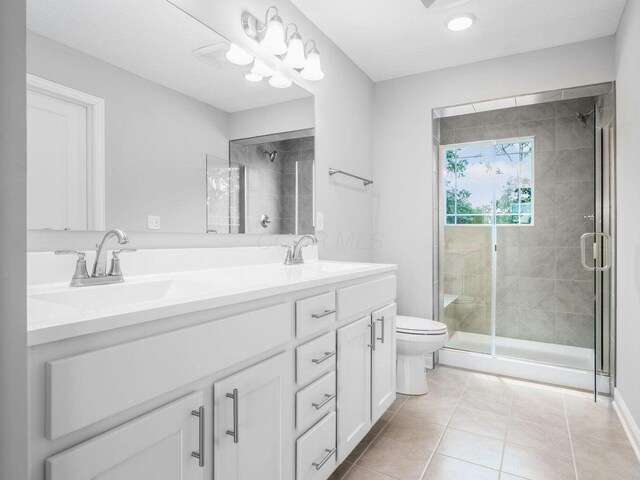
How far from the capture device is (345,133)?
263 cm

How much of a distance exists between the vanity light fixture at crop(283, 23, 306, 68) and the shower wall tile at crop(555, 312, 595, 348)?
2.99 m

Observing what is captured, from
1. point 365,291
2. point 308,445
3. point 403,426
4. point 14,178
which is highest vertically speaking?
point 14,178

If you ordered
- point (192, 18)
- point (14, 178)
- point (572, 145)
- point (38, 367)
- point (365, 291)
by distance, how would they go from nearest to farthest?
point (14, 178)
point (38, 367)
point (192, 18)
point (365, 291)
point (572, 145)

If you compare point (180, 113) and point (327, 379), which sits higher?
point (180, 113)

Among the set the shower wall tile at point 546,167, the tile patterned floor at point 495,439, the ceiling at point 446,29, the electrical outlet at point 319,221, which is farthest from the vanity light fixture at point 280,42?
the shower wall tile at point 546,167

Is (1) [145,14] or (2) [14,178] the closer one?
(2) [14,178]

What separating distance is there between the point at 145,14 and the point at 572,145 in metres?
3.32

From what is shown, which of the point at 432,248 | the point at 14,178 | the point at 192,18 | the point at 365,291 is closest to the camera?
the point at 14,178

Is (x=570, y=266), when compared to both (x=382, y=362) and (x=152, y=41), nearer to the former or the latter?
(x=382, y=362)

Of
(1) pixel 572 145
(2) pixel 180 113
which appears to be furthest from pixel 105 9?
(1) pixel 572 145

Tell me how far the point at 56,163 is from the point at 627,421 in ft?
9.26

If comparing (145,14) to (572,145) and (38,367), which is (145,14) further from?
(572,145)

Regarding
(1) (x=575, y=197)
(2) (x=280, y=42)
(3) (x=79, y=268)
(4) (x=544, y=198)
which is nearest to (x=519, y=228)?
(4) (x=544, y=198)

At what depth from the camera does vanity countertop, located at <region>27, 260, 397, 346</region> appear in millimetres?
635
